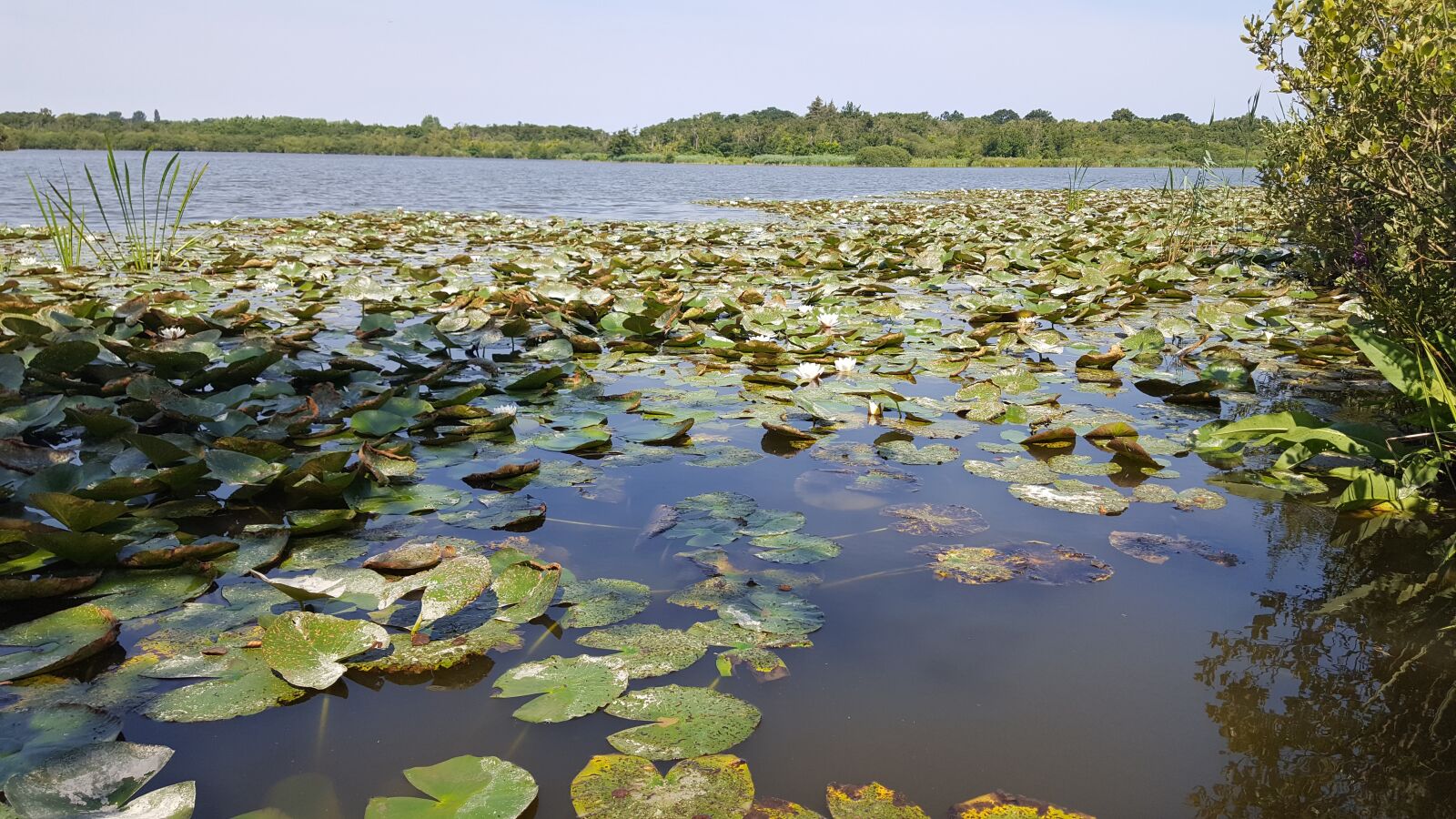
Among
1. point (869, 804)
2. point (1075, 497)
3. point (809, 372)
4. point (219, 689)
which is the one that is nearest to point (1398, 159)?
point (1075, 497)

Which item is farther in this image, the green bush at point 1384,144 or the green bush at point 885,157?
the green bush at point 885,157

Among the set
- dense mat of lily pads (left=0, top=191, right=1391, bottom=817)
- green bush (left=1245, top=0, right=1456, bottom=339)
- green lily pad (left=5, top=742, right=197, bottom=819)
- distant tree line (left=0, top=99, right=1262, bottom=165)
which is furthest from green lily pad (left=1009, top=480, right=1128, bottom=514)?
distant tree line (left=0, top=99, right=1262, bottom=165)

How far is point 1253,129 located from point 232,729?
6660mm

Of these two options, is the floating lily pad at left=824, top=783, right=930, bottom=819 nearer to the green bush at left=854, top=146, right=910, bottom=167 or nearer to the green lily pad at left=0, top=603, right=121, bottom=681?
the green lily pad at left=0, top=603, right=121, bottom=681

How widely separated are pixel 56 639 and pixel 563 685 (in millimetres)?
820

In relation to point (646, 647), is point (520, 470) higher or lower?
higher

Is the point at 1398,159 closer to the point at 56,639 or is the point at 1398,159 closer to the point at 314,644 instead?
the point at 314,644

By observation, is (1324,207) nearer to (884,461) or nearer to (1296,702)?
(884,461)

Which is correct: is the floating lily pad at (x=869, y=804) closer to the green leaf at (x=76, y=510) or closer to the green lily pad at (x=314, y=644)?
the green lily pad at (x=314, y=644)

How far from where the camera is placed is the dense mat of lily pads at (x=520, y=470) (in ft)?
3.84

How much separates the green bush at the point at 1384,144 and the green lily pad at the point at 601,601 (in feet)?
5.99

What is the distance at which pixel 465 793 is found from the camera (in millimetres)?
972

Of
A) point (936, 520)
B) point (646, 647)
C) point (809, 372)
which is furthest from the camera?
point (809, 372)

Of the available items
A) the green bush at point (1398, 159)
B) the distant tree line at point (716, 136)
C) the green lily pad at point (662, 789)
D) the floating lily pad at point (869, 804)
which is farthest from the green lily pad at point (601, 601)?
the distant tree line at point (716, 136)
